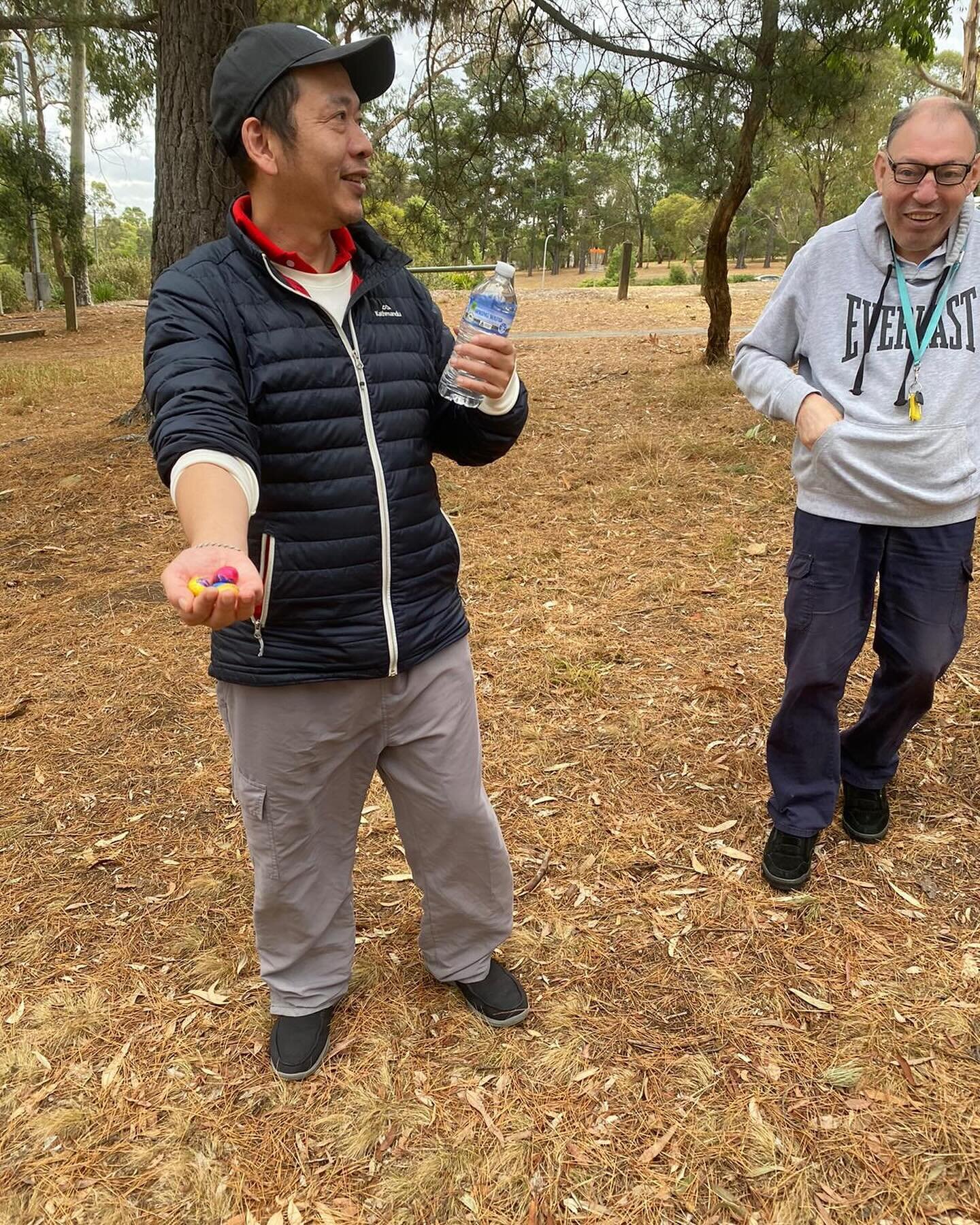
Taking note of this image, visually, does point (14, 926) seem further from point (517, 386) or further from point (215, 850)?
point (517, 386)

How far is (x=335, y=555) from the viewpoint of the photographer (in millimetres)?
1791

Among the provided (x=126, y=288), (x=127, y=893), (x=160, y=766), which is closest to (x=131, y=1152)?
(x=127, y=893)

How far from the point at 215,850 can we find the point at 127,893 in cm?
29

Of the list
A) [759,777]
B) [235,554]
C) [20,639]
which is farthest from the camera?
[20,639]

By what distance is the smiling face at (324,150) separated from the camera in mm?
1668

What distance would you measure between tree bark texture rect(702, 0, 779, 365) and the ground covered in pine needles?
4444 millimetres

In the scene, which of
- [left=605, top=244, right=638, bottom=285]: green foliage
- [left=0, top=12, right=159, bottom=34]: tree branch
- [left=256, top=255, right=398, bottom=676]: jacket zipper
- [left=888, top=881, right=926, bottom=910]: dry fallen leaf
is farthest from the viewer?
[left=605, top=244, right=638, bottom=285]: green foliage

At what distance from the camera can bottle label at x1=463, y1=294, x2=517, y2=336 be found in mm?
1786

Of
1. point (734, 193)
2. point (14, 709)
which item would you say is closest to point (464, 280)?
point (734, 193)

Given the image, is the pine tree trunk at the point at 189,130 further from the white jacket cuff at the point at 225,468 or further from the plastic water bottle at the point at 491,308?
the white jacket cuff at the point at 225,468

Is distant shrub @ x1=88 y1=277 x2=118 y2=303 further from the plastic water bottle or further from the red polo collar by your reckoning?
the plastic water bottle

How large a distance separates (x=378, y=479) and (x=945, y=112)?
163 cm

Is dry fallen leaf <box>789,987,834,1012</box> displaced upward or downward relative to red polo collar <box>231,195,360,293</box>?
downward

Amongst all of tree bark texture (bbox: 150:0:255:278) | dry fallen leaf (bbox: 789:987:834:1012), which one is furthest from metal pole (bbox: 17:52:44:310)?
dry fallen leaf (bbox: 789:987:834:1012)
